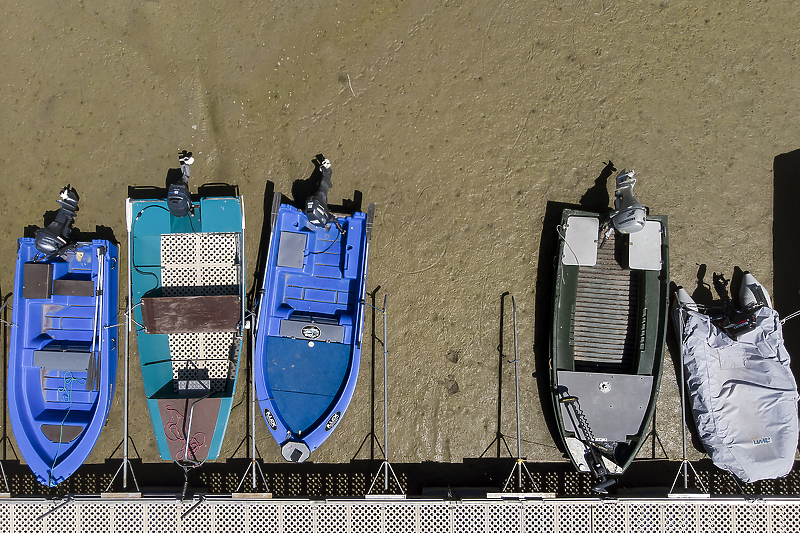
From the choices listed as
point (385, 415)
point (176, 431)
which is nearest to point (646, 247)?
point (385, 415)

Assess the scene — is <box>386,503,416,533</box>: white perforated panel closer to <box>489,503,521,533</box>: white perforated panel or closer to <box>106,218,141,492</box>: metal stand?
<box>489,503,521,533</box>: white perforated panel

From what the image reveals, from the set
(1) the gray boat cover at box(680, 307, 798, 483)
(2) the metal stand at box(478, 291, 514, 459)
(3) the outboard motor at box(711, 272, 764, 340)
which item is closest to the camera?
(1) the gray boat cover at box(680, 307, 798, 483)

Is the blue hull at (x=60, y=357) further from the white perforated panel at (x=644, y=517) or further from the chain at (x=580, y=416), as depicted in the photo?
the white perforated panel at (x=644, y=517)

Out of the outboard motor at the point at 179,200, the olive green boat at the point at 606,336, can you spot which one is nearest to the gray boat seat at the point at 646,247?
the olive green boat at the point at 606,336

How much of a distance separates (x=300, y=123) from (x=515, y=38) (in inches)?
159

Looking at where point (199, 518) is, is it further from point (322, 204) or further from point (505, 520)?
point (322, 204)

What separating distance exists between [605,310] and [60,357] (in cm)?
863

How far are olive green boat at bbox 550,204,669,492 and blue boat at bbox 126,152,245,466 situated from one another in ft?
17.0

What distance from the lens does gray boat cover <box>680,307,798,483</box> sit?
6.25 meters

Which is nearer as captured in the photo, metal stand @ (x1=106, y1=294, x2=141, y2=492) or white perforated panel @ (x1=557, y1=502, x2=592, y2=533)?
white perforated panel @ (x1=557, y1=502, x2=592, y2=533)

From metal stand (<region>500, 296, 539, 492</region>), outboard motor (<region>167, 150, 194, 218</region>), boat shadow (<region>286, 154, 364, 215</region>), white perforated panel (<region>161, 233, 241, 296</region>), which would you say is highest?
boat shadow (<region>286, 154, 364, 215</region>)

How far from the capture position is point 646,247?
628 centimetres

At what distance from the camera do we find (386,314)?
6980 mm

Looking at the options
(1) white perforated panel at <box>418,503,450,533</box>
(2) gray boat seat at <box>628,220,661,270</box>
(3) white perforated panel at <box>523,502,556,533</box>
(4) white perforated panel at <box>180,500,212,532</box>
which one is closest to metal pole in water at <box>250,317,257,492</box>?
(4) white perforated panel at <box>180,500,212,532</box>
